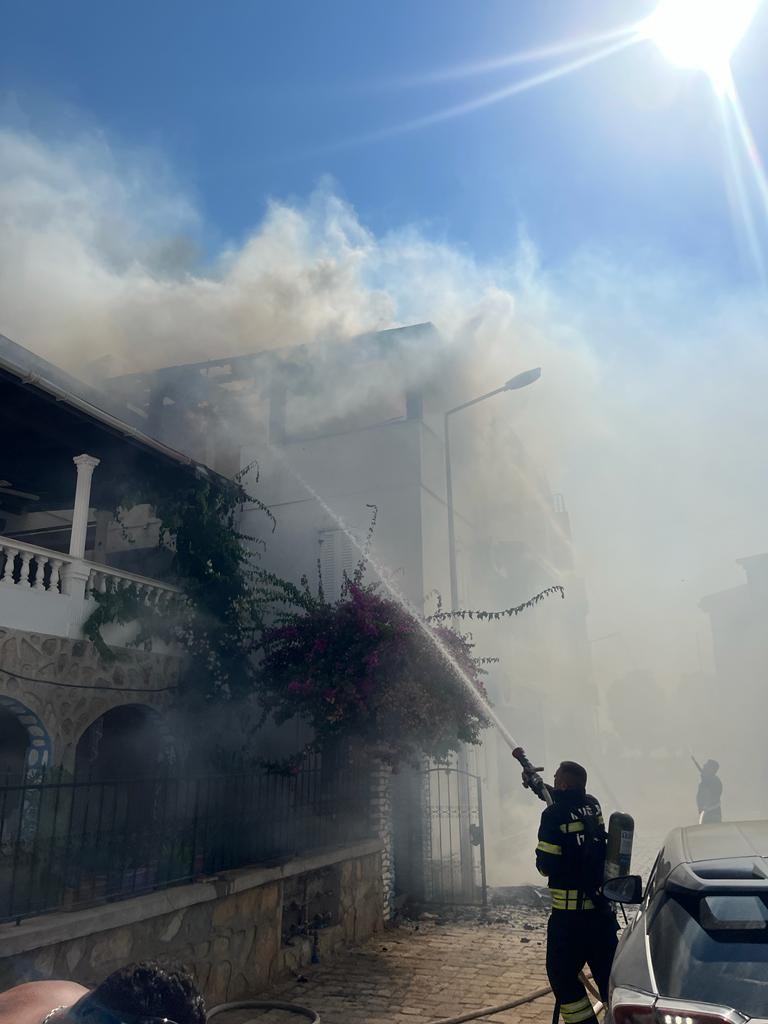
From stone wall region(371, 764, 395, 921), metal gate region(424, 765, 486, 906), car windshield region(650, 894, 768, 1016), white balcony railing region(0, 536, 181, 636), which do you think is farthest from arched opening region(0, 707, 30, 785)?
car windshield region(650, 894, 768, 1016)

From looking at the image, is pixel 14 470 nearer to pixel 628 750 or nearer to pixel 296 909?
pixel 296 909

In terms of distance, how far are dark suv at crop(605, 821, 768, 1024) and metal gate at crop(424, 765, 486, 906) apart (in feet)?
26.6

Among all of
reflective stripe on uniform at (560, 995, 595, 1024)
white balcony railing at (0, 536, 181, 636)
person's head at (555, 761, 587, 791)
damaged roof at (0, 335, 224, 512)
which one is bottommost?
reflective stripe on uniform at (560, 995, 595, 1024)

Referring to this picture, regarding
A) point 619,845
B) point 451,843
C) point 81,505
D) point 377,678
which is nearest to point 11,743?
point 81,505

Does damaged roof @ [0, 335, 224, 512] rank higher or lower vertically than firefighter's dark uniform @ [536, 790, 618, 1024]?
higher

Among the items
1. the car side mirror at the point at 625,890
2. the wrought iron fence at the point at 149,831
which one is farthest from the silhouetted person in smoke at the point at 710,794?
the car side mirror at the point at 625,890

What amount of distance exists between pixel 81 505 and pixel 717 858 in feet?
26.7

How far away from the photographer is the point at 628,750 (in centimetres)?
4038

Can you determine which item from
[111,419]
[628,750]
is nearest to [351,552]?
[111,419]

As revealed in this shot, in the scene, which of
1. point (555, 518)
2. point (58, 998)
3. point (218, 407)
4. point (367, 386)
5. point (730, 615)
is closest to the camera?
point (58, 998)

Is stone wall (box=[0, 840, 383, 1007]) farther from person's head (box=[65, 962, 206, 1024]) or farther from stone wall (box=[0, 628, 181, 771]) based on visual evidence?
person's head (box=[65, 962, 206, 1024])

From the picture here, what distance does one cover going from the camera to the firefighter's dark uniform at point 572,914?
4.89 metres

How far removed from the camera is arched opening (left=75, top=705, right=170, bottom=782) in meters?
10.1

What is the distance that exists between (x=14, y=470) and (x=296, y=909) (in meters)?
6.92
